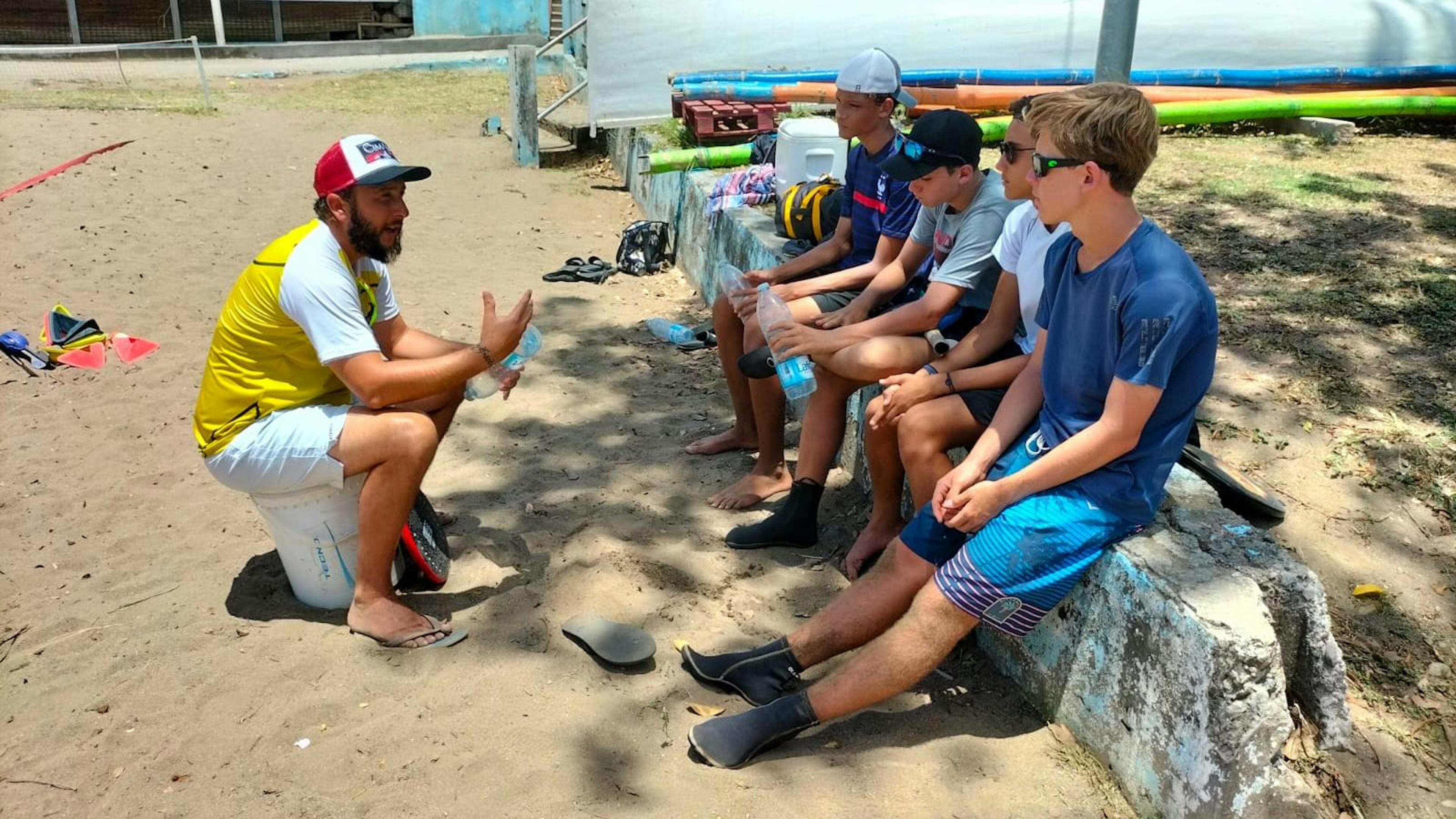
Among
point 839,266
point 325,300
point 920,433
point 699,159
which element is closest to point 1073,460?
point 920,433

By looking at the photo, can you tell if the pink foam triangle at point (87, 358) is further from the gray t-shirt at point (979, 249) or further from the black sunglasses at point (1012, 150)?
the black sunglasses at point (1012, 150)

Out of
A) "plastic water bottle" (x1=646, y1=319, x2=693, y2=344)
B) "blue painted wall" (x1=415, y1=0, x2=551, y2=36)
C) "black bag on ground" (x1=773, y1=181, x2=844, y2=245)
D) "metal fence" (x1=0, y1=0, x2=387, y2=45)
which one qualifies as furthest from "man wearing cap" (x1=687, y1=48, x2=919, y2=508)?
"metal fence" (x1=0, y1=0, x2=387, y2=45)

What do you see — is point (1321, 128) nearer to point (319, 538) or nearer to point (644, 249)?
point (644, 249)

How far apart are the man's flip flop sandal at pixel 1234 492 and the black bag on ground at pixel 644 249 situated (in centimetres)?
484

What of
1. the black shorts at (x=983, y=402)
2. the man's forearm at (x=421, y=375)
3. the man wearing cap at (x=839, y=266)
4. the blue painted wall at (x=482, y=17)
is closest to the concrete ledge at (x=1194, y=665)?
the black shorts at (x=983, y=402)

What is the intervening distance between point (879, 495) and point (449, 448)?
2.09m

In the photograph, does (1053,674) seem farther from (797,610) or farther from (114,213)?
(114,213)

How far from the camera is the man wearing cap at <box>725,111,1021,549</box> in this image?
3641 mm

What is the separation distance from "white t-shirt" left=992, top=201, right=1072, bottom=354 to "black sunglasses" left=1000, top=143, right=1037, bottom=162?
19 cm

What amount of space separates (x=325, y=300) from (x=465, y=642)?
107cm

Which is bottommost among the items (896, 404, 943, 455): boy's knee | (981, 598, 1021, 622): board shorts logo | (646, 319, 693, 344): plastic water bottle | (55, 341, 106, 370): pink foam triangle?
(55, 341, 106, 370): pink foam triangle

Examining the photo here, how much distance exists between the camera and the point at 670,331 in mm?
6180

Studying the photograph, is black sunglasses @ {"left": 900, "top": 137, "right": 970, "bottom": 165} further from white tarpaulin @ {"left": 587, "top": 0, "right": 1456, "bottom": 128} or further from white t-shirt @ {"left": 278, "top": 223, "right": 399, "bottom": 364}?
white tarpaulin @ {"left": 587, "top": 0, "right": 1456, "bottom": 128}

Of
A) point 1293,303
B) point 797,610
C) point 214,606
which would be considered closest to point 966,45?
point 1293,303
